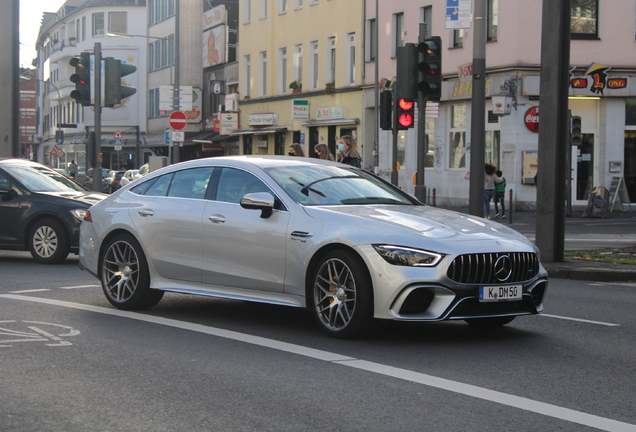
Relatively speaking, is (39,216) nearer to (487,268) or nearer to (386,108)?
(386,108)

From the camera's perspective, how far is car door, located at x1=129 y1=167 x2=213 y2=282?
862 centimetres

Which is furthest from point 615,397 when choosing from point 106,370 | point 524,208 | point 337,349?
point 524,208

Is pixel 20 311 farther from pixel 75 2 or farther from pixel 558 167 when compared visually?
pixel 75 2

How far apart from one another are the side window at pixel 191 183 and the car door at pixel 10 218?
6.31m

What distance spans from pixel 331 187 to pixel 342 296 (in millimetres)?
1306

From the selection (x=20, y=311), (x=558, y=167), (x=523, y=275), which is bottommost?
(x=20, y=311)

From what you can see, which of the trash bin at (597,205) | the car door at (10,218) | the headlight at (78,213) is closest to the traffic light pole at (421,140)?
the headlight at (78,213)

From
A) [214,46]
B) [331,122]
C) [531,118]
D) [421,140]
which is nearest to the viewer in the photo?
[421,140]

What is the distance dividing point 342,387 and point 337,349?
1278mm

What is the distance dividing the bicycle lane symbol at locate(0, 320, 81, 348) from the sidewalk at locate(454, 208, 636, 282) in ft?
23.8

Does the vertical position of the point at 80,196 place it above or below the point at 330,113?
below

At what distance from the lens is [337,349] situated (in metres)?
7.06

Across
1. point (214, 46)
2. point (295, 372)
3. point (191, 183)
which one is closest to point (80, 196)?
point (191, 183)

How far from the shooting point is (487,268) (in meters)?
7.17
